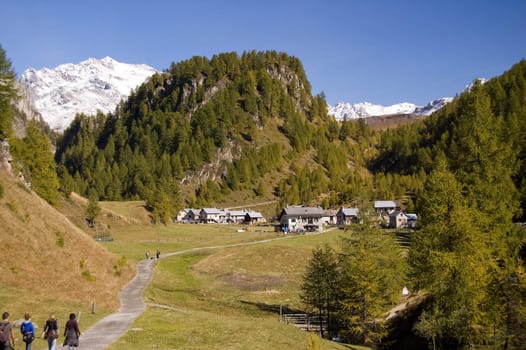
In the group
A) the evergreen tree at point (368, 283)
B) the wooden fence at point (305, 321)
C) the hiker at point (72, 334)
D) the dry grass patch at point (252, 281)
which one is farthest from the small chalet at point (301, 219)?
the hiker at point (72, 334)

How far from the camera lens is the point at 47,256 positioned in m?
41.8

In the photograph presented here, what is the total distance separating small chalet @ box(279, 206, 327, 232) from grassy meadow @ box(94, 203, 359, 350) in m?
16.5

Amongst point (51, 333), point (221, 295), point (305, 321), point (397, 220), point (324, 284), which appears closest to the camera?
point (51, 333)

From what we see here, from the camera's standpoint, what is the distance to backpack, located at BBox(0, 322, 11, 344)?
17312 mm

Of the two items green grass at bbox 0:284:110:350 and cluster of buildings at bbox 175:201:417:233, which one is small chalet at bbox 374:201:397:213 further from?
green grass at bbox 0:284:110:350

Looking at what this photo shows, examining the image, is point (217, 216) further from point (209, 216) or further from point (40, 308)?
point (40, 308)

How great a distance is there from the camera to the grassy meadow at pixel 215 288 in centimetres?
2820

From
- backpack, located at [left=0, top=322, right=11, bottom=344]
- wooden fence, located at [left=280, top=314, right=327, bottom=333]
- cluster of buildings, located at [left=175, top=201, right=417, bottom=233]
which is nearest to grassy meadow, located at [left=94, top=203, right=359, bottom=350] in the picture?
wooden fence, located at [left=280, top=314, right=327, bottom=333]

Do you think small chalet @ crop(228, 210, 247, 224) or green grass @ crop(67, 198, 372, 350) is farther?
small chalet @ crop(228, 210, 247, 224)

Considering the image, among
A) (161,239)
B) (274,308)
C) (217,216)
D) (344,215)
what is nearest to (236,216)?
(217,216)

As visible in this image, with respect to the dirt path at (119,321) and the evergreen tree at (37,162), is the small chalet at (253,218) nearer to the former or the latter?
the evergreen tree at (37,162)

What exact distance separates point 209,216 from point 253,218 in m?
19.7

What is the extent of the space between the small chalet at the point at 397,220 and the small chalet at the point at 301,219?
79.9 feet

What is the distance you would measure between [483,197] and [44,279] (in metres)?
38.3
